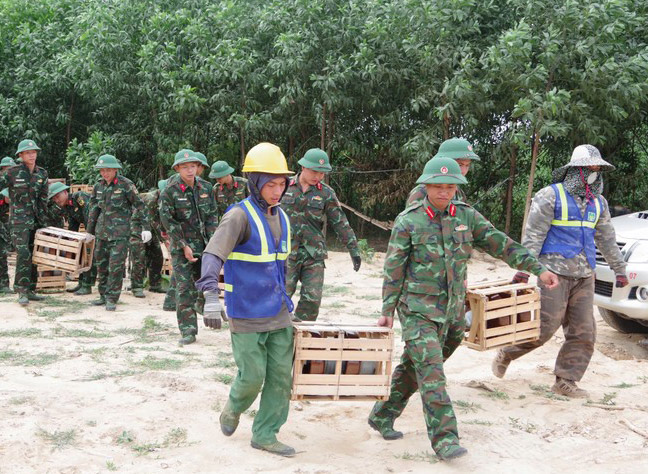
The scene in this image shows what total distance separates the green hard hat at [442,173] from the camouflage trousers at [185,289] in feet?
12.1

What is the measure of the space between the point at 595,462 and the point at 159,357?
13.3 feet

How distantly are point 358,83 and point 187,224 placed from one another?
247 inches

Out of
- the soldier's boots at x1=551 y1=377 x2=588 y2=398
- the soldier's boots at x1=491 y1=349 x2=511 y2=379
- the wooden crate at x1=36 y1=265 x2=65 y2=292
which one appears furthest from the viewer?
the wooden crate at x1=36 y1=265 x2=65 y2=292

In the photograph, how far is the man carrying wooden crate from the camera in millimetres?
4625

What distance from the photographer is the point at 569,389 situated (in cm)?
625

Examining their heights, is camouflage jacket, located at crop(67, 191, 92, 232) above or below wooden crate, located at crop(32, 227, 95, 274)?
above

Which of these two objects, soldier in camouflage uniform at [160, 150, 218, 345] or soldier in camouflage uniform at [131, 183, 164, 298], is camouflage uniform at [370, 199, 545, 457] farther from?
soldier in camouflage uniform at [131, 183, 164, 298]

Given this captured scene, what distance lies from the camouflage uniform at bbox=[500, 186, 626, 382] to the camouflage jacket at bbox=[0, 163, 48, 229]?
22.3 ft

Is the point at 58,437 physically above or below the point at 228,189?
below

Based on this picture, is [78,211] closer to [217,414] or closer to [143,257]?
[143,257]

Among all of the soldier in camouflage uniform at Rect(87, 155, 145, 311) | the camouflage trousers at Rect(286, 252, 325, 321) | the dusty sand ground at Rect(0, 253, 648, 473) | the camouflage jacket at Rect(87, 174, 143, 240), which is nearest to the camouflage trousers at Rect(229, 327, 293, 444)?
the dusty sand ground at Rect(0, 253, 648, 473)

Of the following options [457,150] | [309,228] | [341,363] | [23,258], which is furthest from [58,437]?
[23,258]

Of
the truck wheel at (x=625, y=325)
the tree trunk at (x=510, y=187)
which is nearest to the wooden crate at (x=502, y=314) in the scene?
the truck wheel at (x=625, y=325)

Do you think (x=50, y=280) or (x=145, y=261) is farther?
(x=145, y=261)
